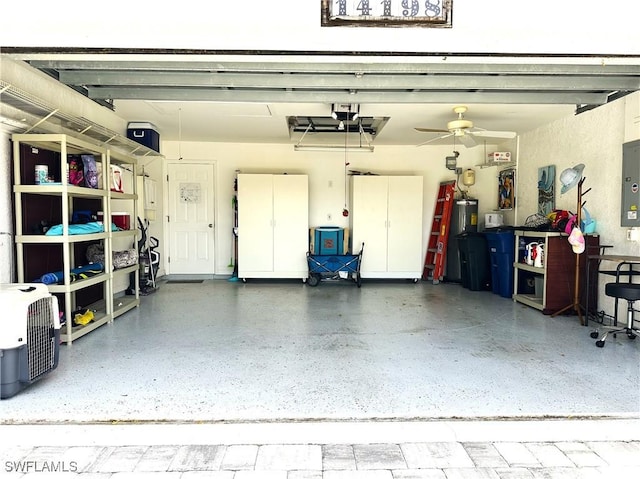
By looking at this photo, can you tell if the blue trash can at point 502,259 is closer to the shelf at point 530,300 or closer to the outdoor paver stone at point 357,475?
the shelf at point 530,300

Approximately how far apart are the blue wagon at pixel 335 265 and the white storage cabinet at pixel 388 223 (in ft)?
1.33

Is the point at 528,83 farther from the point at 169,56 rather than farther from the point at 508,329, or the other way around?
the point at 169,56

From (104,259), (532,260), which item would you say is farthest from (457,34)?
(104,259)

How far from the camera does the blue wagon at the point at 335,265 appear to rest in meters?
6.41

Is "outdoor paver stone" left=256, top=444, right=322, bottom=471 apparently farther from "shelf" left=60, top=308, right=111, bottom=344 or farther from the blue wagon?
the blue wagon

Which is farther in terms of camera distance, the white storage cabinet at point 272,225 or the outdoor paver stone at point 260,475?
the white storage cabinet at point 272,225

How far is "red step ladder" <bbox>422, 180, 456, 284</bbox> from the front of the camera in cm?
688

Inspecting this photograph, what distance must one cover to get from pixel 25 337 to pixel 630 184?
5490mm

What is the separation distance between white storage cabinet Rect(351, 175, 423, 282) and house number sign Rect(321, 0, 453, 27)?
4507mm

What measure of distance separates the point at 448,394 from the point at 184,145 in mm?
6317

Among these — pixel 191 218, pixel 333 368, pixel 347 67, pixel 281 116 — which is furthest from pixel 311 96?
pixel 191 218

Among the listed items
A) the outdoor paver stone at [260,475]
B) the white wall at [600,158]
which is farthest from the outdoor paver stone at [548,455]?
the white wall at [600,158]

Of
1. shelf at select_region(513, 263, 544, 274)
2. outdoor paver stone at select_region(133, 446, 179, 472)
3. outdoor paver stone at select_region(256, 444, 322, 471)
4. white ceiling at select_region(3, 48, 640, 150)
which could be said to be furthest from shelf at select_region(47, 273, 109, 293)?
shelf at select_region(513, 263, 544, 274)

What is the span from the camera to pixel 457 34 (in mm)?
2365
